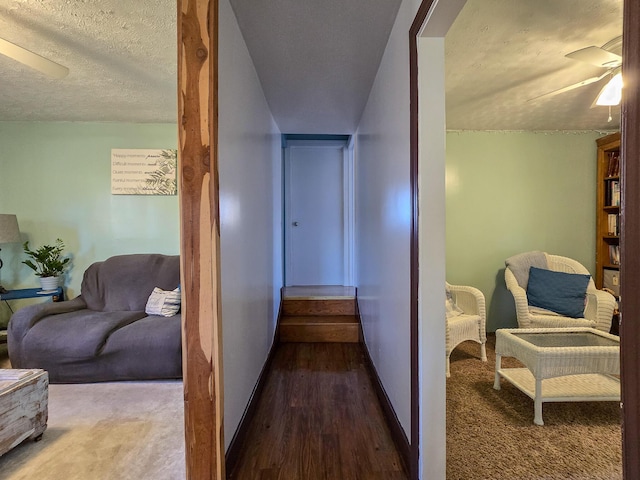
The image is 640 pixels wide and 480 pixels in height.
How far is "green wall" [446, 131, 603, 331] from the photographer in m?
3.25

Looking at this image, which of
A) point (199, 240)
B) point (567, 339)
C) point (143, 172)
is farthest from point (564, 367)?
point (143, 172)

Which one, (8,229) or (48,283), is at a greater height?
(8,229)

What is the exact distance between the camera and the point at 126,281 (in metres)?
2.85

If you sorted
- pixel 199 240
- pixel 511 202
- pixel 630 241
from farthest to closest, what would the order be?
1. pixel 511 202
2. pixel 199 240
3. pixel 630 241

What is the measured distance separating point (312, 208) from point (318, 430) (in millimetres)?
2883

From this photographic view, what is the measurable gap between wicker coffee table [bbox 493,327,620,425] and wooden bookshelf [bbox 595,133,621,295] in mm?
1587

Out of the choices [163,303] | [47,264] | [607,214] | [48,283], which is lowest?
[163,303]

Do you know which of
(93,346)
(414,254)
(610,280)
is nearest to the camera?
(414,254)

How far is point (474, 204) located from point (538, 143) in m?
0.92

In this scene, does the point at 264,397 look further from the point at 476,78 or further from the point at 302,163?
the point at 302,163

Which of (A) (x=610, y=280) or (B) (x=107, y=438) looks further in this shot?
(A) (x=610, y=280)

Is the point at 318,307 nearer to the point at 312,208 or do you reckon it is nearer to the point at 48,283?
the point at 312,208

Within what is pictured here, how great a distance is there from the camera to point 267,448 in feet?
5.21

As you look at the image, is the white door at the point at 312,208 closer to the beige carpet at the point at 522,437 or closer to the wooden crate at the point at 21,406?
the beige carpet at the point at 522,437
